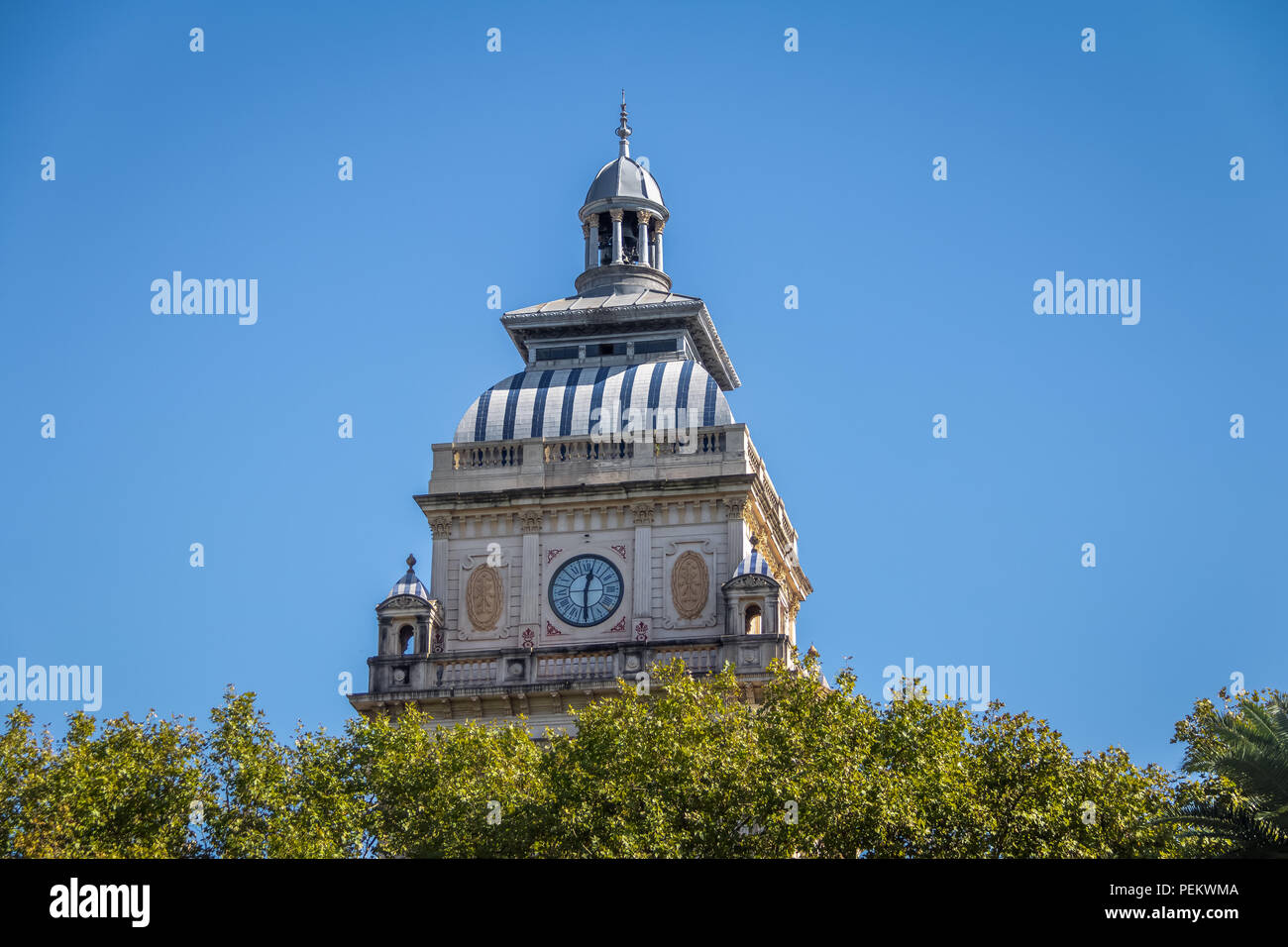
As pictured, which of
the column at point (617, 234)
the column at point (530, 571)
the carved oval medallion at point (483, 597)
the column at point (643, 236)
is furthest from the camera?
the column at point (643, 236)

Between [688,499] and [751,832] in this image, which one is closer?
[751,832]

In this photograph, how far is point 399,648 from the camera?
3027 inches

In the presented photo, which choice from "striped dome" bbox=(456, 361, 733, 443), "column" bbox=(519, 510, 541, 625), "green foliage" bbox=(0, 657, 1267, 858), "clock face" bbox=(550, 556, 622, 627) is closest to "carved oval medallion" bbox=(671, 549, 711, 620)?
"clock face" bbox=(550, 556, 622, 627)

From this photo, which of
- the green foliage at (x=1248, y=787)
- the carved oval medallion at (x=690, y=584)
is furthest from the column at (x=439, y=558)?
the green foliage at (x=1248, y=787)

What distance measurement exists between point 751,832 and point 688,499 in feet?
83.6

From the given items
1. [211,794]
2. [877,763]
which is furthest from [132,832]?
[877,763]

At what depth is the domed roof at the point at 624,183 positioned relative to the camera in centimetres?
8962

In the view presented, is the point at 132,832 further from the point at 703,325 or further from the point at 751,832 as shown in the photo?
the point at 703,325

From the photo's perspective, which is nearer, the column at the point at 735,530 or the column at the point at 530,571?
the column at the point at 735,530

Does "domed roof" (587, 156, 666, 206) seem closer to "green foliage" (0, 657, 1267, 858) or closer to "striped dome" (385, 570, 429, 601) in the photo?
"striped dome" (385, 570, 429, 601)

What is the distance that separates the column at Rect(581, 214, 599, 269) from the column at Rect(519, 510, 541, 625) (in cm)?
1481

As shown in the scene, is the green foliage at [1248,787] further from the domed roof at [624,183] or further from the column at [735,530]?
the domed roof at [624,183]

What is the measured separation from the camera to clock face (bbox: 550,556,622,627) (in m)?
77.9

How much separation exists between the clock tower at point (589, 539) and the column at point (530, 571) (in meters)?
0.05
